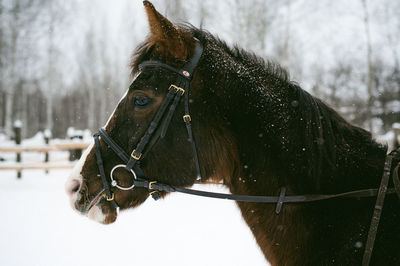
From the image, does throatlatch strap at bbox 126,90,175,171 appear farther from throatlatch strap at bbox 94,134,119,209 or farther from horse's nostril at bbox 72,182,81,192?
horse's nostril at bbox 72,182,81,192

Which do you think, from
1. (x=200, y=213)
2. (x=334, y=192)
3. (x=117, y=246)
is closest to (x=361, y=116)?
(x=200, y=213)

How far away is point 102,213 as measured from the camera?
1.89 meters

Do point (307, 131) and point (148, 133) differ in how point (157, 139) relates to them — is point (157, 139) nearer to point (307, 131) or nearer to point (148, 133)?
point (148, 133)

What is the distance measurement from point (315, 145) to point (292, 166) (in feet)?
0.62

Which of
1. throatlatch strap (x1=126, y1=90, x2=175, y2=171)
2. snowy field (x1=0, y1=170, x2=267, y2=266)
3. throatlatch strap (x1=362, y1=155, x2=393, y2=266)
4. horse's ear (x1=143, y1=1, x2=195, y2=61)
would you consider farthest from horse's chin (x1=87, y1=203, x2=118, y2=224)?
snowy field (x1=0, y1=170, x2=267, y2=266)

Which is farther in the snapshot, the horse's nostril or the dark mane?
the horse's nostril

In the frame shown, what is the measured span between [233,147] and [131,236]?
459cm

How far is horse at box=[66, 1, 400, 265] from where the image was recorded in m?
1.69

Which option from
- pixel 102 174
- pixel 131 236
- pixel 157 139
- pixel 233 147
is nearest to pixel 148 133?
pixel 157 139

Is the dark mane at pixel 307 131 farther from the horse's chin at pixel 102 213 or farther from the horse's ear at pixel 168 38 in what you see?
the horse's chin at pixel 102 213

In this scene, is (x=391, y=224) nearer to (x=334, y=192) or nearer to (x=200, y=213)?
(x=334, y=192)

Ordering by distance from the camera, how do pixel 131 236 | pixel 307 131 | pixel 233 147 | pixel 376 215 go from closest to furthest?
pixel 376 215 < pixel 307 131 < pixel 233 147 < pixel 131 236

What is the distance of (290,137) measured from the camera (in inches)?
68.2

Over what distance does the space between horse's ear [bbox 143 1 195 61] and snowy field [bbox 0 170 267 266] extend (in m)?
3.74
